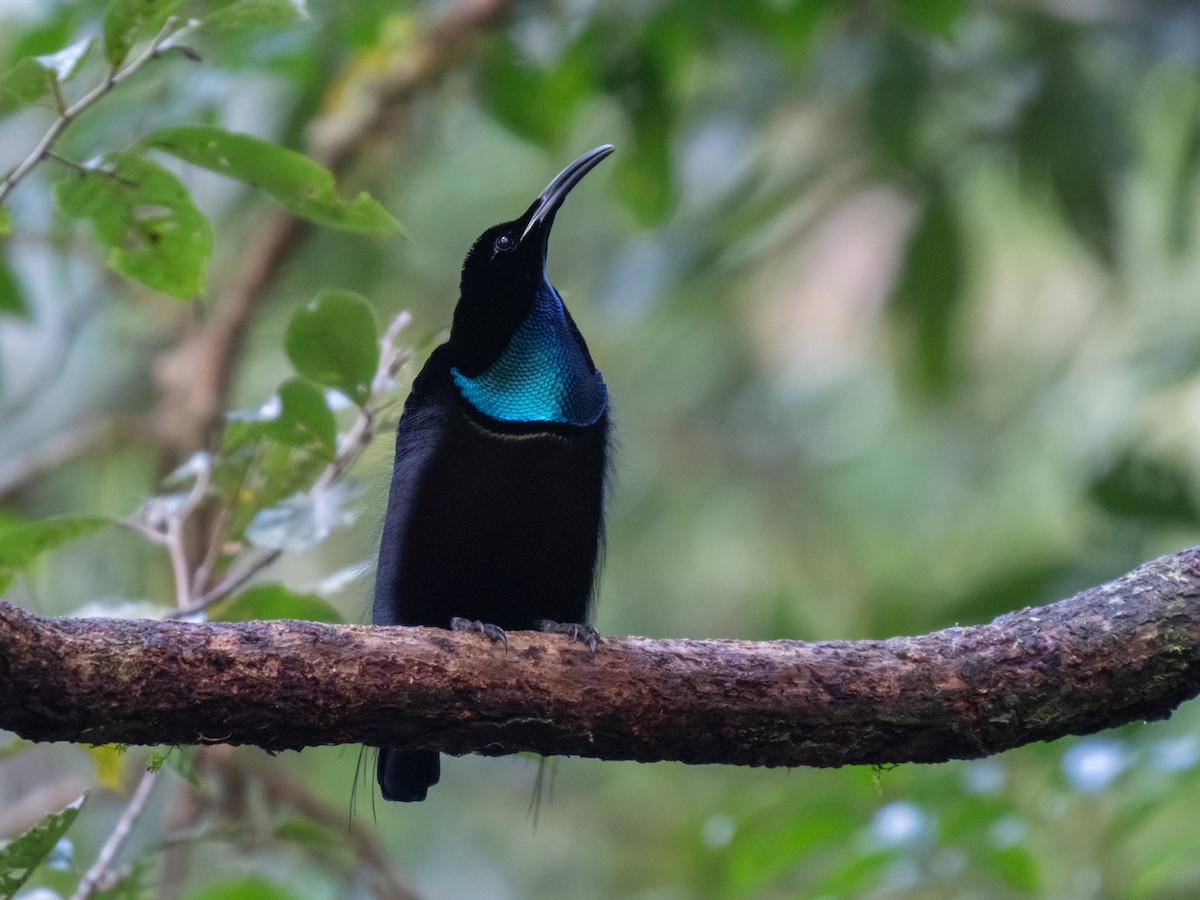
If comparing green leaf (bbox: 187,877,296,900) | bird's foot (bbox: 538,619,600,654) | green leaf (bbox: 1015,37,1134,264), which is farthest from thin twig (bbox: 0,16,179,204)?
green leaf (bbox: 1015,37,1134,264)

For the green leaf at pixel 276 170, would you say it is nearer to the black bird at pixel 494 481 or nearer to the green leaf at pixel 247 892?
the black bird at pixel 494 481

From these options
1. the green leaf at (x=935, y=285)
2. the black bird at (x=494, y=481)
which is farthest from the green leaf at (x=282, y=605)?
the green leaf at (x=935, y=285)

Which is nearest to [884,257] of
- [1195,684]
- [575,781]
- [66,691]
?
[575,781]

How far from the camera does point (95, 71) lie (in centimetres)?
496

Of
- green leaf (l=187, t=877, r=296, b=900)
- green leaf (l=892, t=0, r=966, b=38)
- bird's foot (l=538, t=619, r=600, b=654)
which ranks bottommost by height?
green leaf (l=187, t=877, r=296, b=900)

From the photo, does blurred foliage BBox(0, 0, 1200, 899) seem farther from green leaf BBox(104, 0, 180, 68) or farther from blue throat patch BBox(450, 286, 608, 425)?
blue throat patch BBox(450, 286, 608, 425)

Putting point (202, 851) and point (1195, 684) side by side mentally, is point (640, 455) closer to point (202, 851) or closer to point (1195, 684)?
point (202, 851)

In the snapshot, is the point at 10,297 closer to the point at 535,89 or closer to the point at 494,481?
the point at 494,481

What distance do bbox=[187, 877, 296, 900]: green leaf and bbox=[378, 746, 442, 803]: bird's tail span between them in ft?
1.81

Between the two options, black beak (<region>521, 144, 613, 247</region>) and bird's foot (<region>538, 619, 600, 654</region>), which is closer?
bird's foot (<region>538, 619, 600, 654</region>)

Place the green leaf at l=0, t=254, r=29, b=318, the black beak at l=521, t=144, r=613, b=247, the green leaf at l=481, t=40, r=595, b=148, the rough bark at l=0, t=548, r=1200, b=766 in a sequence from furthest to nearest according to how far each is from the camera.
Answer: the green leaf at l=481, t=40, r=595, b=148 → the green leaf at l=0, t=254, r=29, b=318 → the black beak at l=521, t=144, r=613, b=247 → the rough bark at l=0, t=548, r=1200, b=766

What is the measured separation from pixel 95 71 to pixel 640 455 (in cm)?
443

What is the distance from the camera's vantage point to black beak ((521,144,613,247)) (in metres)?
3.26

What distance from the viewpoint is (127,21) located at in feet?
8.07
